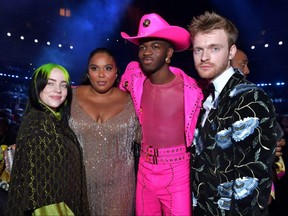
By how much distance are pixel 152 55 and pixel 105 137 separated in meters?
1.02

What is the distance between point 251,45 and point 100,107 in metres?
14.5

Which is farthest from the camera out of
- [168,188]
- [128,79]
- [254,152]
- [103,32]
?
[103,32]

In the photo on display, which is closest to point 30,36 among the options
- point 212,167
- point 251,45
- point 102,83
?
point 251,45

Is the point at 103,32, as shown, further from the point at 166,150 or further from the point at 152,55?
the point at 166,150

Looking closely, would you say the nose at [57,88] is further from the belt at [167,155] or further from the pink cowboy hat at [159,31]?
the belt at [167,155]

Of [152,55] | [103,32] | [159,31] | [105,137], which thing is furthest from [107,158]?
[103,32]

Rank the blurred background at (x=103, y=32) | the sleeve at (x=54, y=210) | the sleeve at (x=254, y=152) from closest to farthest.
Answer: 1. the sleeve at (x=254, y=152)
2. the sleeve at (x=54, y=210)
3. the blurred background at (x=103, y=32)

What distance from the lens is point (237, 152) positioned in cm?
153

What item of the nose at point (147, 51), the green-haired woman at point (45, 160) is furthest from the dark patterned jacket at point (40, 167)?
the nose at point (147, 51)

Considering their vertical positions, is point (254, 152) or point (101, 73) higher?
point (101, 73)

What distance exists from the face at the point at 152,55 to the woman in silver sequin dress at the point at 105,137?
13.6 inches

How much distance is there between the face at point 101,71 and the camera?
276 centimetres

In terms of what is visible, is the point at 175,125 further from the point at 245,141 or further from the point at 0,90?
the point at 0,90

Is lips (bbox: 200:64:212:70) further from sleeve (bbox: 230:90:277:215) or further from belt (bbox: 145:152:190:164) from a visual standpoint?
belt (bbox: 145:152:190:164)
